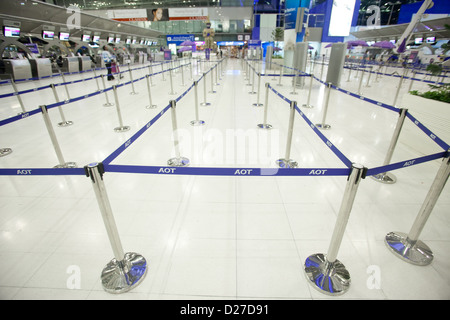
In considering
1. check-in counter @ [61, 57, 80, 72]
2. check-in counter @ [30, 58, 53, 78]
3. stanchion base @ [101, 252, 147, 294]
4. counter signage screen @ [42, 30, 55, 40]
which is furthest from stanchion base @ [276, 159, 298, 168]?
counter signage screen @ [42, 30, 55, 40]

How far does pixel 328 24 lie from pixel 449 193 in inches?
1405

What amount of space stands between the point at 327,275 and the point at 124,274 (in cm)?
177

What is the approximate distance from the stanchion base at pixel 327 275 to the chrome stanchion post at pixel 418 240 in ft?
2.20

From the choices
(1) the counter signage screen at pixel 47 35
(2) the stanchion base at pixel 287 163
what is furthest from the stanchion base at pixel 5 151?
(1) the counter signage screen at pixel 47 35

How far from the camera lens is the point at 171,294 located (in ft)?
6.01

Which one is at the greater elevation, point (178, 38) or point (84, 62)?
point (178, 38)

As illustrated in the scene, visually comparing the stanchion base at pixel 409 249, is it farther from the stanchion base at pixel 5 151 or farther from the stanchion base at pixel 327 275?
the stanchion base at pixel 5 151

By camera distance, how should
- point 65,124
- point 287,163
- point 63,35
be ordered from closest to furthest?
point 287,163
point 65,124
point 63,35

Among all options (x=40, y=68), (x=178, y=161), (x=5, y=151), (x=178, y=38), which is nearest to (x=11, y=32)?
(x=40, y=68)

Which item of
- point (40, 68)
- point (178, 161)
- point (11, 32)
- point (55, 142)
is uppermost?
point (11, 32)

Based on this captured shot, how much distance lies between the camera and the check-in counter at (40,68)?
1171cm

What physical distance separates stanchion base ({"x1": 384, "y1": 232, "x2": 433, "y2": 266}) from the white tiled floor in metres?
0.06

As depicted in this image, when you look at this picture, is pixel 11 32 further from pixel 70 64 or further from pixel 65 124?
pixel 65 124

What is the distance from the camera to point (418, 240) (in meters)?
2.27
